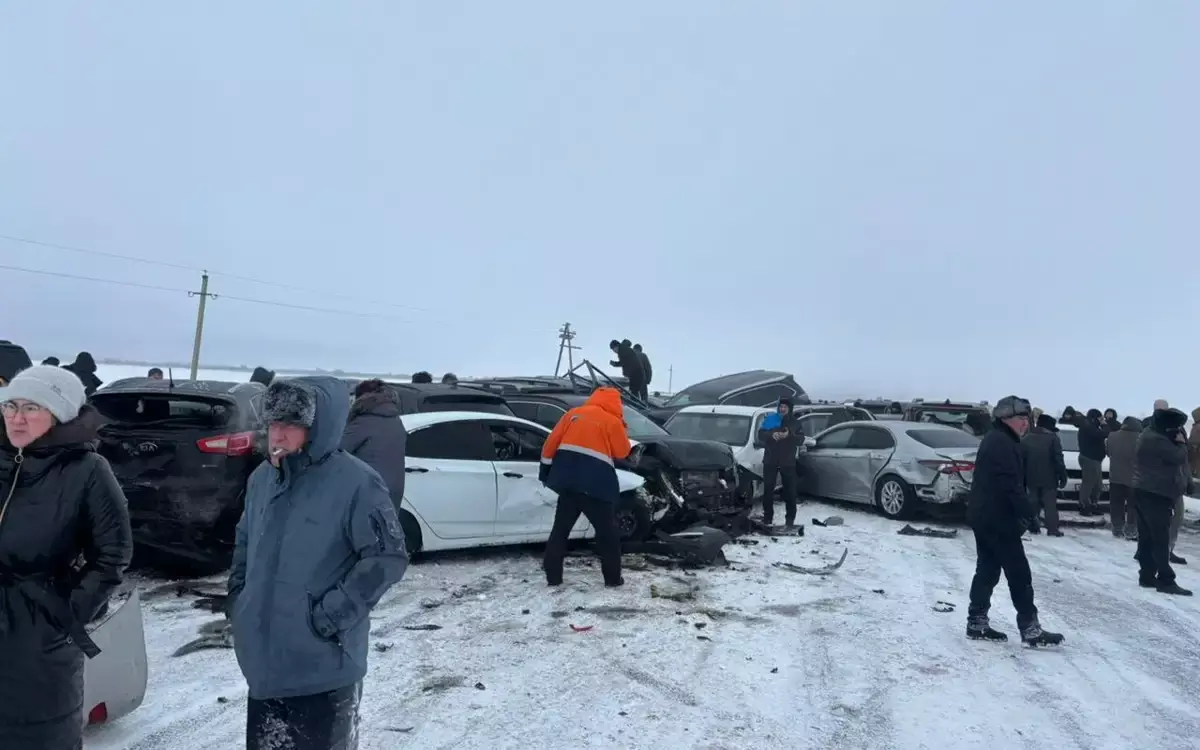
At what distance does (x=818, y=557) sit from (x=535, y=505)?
3226mm

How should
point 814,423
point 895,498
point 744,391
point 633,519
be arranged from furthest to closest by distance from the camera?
point 744,391 < point 814,423 < point 895,498 < point 633,519

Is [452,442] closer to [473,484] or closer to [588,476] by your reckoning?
[473,484]

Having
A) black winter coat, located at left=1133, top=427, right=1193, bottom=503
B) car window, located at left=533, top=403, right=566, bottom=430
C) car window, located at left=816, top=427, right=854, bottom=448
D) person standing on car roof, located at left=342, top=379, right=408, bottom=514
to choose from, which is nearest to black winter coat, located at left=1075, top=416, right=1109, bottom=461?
car window, located at left=816, top=427, right=854, bottom=448

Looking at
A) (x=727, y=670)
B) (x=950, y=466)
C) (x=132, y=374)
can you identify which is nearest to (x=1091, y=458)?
(x=950, y=466)

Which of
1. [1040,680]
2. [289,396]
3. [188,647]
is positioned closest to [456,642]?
[188,647]

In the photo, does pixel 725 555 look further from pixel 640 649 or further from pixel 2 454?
pixel 2 454

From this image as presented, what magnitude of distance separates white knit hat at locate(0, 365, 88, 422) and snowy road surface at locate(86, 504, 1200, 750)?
76.1 inches

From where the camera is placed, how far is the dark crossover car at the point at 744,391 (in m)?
18.7

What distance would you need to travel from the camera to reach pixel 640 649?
214 inches

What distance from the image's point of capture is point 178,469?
6.11m

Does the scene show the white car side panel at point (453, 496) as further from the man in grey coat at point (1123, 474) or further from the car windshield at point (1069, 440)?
the car windshield at point (1069, 440)

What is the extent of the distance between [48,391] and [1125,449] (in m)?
11.4

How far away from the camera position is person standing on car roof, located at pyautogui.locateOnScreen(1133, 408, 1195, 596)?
24.4 feet

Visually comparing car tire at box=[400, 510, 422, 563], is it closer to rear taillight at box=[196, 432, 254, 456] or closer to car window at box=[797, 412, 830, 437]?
rear taillight at box=[196, 432, 254, 456]
